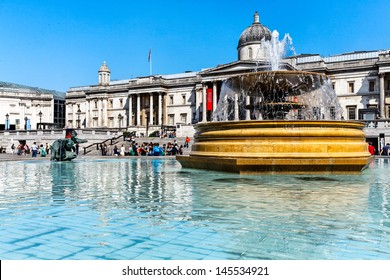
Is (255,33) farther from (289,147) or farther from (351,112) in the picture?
(289,147)

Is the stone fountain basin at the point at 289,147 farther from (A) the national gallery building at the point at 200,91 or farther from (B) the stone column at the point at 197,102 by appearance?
(B) the stone column at the point at 197,102

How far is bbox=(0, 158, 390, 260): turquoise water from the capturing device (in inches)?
138

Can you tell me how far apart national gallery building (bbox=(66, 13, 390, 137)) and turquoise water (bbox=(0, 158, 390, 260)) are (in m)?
34.5

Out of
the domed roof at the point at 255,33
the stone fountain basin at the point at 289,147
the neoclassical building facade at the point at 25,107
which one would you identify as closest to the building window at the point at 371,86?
the domed roof at the point at 255,33

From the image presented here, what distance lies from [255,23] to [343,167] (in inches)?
2152

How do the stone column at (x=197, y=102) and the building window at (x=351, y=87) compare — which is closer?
the building window at (x=351, y=87)

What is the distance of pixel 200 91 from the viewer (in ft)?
206

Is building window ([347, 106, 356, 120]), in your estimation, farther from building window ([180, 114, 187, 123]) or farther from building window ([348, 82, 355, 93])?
building window ([180, 114, 187, 123])

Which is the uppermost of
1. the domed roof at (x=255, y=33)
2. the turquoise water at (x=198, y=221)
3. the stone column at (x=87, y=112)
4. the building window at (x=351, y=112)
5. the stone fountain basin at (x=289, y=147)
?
the domed roof at (x=255, y=33)

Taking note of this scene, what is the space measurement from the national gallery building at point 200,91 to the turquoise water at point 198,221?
34.5 meters

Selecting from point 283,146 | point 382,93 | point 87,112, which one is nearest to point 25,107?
point 87,112

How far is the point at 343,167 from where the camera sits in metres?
9.55

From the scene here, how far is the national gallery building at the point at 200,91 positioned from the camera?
5147 cm

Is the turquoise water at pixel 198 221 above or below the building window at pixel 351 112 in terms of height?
below
